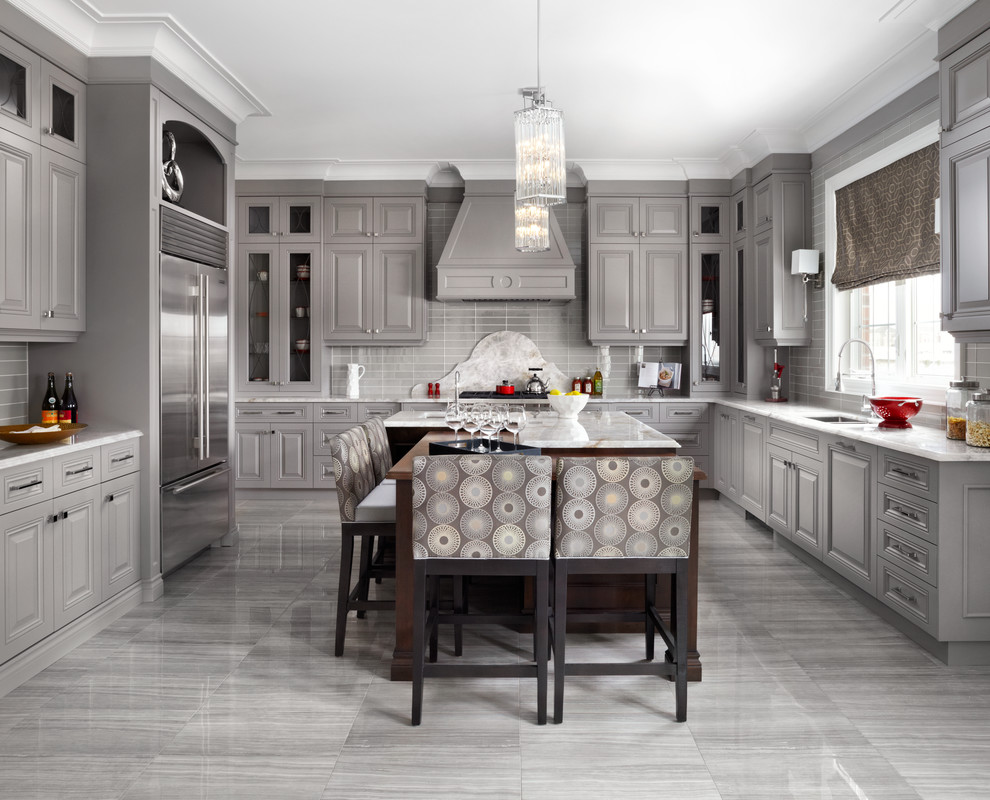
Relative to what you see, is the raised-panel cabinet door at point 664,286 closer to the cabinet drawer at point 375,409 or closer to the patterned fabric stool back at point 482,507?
the cabinet drawer at point 375,409

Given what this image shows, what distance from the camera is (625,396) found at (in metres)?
6.66

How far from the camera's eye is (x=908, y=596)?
123 inches

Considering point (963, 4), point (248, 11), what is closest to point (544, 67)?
point (248, 11)

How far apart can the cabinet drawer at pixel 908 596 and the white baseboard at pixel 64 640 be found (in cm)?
355

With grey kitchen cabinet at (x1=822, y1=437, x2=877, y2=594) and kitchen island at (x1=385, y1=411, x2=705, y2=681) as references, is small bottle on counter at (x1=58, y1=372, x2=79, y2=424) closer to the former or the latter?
kitchen island at (x1=385, y1=411, x2=705, y2=681)

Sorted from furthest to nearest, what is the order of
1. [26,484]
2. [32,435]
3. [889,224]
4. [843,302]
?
[843,302]
[889,224]
[32,435]
[26,484]

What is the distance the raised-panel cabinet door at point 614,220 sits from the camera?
20.5 feet

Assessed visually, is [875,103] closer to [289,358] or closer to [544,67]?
[544,67]

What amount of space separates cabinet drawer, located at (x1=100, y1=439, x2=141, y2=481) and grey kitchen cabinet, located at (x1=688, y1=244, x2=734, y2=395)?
14.5 ft

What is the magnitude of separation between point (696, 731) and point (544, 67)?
3490 millimetres

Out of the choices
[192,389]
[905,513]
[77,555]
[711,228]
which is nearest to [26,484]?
[77,555]

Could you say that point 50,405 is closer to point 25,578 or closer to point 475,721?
point 25,578

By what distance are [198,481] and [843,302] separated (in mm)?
4374

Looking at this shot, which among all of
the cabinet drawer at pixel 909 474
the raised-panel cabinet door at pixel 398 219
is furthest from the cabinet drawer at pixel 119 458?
the cabinet drawer at pixel 909 474
